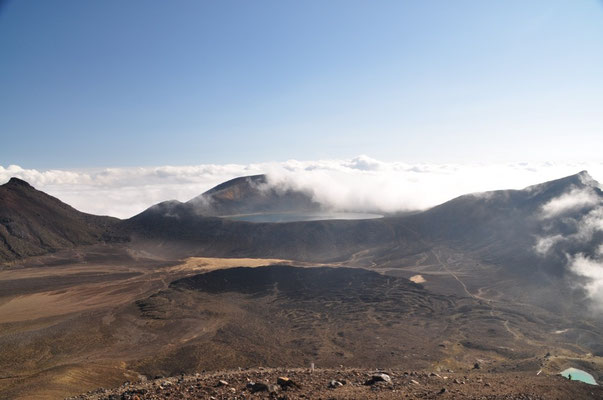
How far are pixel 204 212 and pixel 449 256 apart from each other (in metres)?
107

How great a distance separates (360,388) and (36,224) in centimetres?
13339

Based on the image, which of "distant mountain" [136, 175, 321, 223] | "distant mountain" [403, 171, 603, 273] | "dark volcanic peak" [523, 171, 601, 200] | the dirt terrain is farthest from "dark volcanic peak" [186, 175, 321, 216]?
"dark volcanic peak" [523, 171, 601, 200]

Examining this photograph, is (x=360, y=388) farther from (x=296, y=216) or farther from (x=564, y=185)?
(x=296, y=216)

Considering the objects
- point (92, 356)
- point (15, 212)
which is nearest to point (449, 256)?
point (92, 356)

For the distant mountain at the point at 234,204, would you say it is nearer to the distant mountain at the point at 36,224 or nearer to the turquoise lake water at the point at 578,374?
the distant mountain at the point at 36,224

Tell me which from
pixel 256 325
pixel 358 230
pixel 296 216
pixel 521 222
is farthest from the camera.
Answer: pixel 296 216

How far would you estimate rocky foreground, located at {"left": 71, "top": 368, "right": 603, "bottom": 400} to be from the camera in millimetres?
19438

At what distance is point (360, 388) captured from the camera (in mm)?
21734

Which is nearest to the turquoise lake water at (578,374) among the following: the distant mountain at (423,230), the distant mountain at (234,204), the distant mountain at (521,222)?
the distant mountain at (521,222)

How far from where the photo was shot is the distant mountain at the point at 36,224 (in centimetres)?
11019

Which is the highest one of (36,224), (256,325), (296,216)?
(36,224)

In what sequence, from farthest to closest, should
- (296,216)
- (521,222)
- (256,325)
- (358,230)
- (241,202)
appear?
(241,202)
(296,216)
(358,230)
(521,222)
(256,325)

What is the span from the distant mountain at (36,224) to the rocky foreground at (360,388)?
358 feet

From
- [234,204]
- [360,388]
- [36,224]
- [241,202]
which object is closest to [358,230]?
[234,204]
